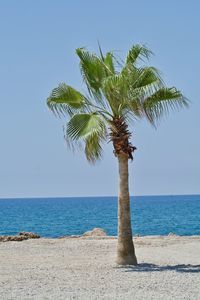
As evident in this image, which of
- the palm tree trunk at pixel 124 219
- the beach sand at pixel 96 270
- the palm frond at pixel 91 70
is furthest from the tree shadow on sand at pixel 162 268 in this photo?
the palm frond at pixel 91 70

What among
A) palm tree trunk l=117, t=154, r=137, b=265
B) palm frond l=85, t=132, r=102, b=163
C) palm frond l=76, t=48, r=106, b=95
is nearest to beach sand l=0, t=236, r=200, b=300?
palm tree trunk l=117, t=154, r=137, b=265

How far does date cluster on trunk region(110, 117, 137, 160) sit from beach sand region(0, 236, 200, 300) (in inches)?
123

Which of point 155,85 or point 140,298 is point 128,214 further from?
point 140,298

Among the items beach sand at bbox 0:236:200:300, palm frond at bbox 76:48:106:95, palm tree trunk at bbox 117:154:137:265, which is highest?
palm frond at bbox 76:48:106:95

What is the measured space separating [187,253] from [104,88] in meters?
7.03

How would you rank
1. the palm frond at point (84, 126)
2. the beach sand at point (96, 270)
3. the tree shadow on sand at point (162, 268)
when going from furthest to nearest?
the palm frond at point (84, 126)
the tree shadow on sand at point (162, 268)
the beach sand at point (96, 270)

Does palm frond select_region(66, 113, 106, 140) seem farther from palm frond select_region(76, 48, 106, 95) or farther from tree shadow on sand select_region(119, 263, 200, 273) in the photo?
tree shadow on sand select_region(119, 263, 200, 273)

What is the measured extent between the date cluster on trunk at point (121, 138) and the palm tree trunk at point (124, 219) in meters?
0.17

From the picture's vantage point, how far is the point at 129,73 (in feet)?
62.8

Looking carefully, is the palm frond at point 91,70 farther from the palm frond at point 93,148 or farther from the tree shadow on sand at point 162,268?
the tree shadow on sand at point 162,268

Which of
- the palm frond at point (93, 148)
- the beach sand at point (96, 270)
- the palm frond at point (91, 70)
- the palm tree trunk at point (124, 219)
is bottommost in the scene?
the beach sand at point (96, 270)

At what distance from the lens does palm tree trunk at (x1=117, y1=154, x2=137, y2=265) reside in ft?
→ 63.9

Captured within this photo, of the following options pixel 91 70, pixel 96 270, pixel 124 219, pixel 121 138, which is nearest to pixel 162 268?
pixel 124 219

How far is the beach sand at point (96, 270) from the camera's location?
581 inches
